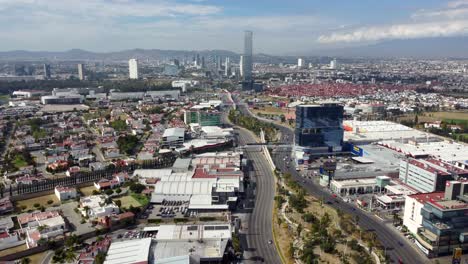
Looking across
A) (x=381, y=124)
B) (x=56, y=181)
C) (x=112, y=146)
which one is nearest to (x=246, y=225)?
(x=56, y=181)

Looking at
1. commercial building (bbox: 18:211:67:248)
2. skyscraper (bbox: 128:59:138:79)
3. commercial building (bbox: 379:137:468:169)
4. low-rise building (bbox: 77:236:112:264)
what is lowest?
low-rise building (bbox: 77:236:112:264)

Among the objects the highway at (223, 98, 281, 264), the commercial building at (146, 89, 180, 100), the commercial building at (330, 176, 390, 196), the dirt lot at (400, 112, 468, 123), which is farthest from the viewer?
the commercial building at (146, 89, 180, 100)

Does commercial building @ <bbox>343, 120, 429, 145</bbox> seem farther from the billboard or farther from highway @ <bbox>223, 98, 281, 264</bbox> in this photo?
highway @ <bbox>223, 98, 281, 264</bbox>

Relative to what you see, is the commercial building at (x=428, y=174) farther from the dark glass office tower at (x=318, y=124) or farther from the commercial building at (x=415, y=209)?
the dark glass office tower at (x=318, y=124)

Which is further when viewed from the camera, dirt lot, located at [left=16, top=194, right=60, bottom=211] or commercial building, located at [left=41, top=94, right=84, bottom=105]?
commercial building, located at [left=41, top=94, right=84, bottom=105]

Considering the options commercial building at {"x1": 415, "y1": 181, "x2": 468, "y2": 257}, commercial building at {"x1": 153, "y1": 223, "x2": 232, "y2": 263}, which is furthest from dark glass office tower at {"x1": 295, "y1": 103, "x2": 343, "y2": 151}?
commercial building at {"x1": 153, "y1": 223, "x2": 232, "y2": 263}

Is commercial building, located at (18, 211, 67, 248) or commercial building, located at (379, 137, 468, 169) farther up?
commercial building, located at (379, 137, 468, 169)

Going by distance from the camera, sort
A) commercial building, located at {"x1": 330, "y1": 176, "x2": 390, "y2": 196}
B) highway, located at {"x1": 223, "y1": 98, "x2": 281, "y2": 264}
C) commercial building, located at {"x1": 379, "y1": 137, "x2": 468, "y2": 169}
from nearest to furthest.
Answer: highway, located at {"x1": 223, "y1": 98, "x2": 281, "y2": 264}
commercial building, located at {"x1": 330, "y1": 176, "x2": 390, "y2": 196}
commercial building, located at {"x1": 379, "y1": 137, "x2": 468, "y2": 169}
